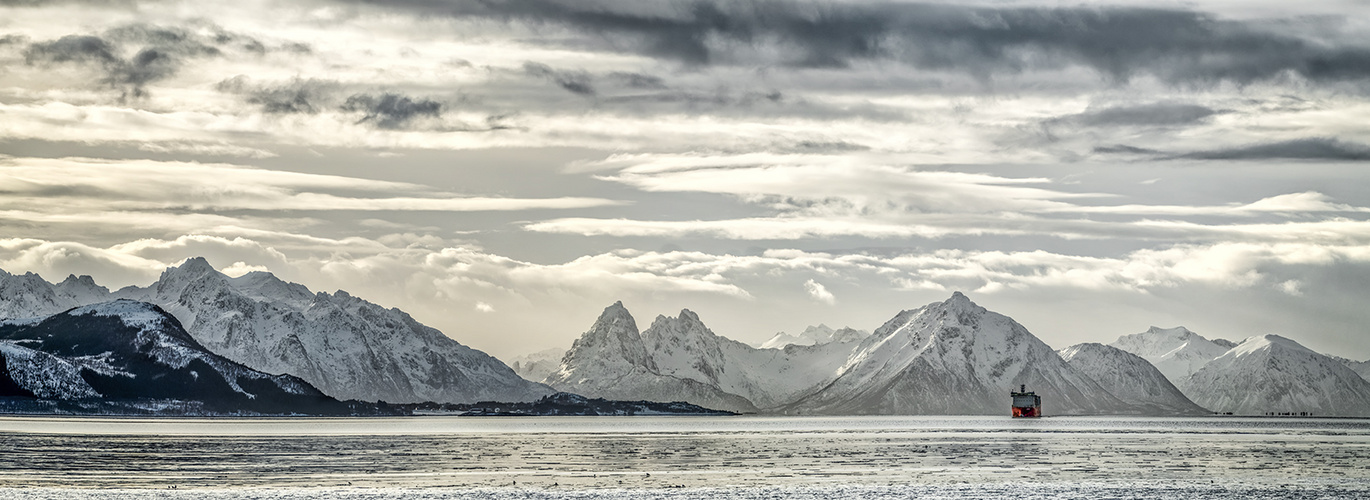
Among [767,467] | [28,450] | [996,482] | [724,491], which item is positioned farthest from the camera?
[28,450]

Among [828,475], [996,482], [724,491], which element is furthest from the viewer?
[828,475]

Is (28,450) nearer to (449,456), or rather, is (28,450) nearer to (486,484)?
(449,456)

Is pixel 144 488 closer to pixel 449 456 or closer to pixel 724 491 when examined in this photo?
pixel 724 491

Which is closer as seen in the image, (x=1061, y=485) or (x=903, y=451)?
(x=1061, y=485)

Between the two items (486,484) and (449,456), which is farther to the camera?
(449,456)

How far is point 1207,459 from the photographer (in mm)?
166250

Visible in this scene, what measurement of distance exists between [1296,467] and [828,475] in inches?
2117

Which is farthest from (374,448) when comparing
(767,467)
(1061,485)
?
(1061,485)

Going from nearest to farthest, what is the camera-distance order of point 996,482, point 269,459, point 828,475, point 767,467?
point 996,482
point 828,475
point 767,467
point 269,459

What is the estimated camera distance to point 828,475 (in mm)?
131125

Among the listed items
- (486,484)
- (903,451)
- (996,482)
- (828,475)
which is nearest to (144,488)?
(486,484)

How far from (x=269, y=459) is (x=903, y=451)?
8719 cm

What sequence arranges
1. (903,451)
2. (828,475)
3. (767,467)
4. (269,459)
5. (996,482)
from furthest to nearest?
(903,451) < (269,459) < (767,467) < (828,475) < (996,482)

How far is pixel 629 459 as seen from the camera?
16475 centimetres
